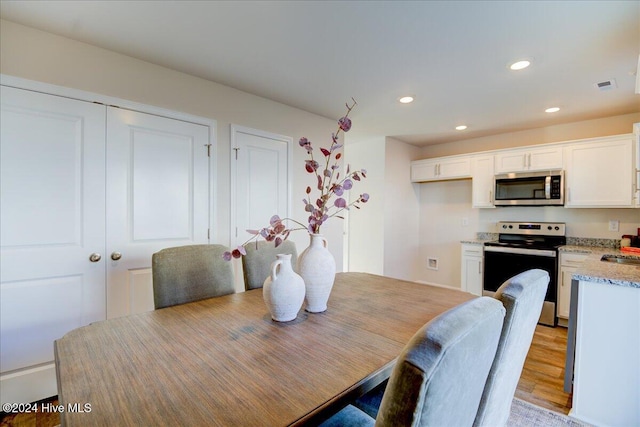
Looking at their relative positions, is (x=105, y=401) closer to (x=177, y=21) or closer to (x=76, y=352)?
(x=76, y=352)

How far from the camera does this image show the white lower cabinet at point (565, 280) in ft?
10.4

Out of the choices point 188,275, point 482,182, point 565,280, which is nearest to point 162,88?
point 188,275

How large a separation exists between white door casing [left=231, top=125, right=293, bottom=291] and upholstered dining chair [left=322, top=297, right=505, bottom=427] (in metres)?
2.48

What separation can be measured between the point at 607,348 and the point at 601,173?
2.42 meters

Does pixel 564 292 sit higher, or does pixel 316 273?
pixel 316 273

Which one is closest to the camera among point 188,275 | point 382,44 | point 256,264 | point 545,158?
point 188,275

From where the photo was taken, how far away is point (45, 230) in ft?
6.40

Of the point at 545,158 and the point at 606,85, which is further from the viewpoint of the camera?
the point at 545,158

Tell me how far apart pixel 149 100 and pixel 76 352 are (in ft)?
6.60

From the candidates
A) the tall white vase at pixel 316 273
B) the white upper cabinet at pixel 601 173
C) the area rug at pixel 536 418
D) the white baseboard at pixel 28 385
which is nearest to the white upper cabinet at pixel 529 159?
the white upper cabinet at pixel 601 173

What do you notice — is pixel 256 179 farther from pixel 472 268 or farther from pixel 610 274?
pixel 472 268

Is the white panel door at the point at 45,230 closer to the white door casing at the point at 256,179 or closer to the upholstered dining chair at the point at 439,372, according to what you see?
the white door casing at the point at 256,179

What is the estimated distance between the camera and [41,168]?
1.93 m

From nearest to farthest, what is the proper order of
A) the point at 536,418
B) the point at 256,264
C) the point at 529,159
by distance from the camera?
the point at 536,418, the point at 256,264, the point at 529,159
